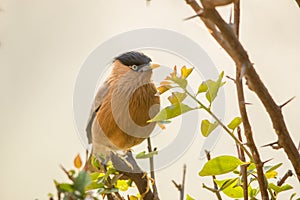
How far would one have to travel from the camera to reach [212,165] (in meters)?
0.45

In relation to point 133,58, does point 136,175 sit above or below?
below

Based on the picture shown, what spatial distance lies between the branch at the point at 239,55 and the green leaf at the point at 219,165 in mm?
53

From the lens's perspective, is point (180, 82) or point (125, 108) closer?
point (180, 82)

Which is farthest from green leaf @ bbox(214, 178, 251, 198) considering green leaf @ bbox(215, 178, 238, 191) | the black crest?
the black crest

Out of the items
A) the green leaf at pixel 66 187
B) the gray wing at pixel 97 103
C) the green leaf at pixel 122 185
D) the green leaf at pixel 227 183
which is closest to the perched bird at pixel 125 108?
the gray wing at pixel 97 103

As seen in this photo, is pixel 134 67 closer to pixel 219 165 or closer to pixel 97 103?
pixel 97 103

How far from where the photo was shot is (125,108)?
108 cm

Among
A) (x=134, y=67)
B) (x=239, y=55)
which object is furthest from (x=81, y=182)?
(x=134, y=67)

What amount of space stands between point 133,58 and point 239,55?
0.87 m

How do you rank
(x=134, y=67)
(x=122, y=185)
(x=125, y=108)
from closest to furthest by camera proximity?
(x=122, y=185)
(x=125, y=108)
(x=134, y=67)

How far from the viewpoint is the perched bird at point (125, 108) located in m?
1.04

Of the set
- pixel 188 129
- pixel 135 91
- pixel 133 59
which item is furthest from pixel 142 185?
pixel 133 59

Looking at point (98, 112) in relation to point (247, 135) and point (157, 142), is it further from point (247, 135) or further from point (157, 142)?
point (247, 135)

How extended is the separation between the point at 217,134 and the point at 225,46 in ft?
0.77
